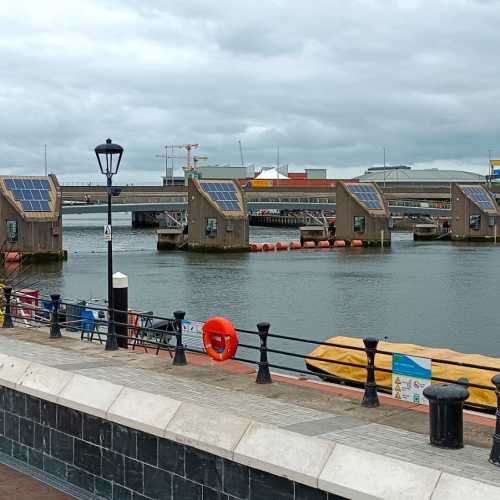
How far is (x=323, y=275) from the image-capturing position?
73750 mm

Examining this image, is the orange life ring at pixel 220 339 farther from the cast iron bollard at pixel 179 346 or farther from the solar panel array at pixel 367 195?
the solar panel array at pixel 367 195

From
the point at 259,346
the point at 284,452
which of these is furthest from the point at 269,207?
the point at 284,452

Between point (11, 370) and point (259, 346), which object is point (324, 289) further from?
point (11, 370)

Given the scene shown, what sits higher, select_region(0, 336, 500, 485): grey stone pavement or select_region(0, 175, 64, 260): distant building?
select_region(0, 175, 64, 260): distant building

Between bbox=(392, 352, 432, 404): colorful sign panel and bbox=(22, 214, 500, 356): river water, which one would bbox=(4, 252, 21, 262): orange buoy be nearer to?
bbox=(22, 214, 500, 356): river water

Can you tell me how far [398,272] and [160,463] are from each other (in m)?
66.4

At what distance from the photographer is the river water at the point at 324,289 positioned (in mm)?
43219

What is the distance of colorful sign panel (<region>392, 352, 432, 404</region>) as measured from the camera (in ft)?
44.0

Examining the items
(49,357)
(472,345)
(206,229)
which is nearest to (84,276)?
(206,229)

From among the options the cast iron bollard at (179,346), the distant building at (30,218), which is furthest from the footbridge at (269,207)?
the cast iron bollard at (179,346)

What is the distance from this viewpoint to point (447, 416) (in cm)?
1028

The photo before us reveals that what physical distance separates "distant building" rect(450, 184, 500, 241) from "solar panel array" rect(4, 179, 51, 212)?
65.2 metres

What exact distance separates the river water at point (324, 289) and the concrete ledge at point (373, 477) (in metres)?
25.5

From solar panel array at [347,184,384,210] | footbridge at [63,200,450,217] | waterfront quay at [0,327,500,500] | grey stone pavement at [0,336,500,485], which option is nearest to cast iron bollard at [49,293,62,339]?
grey stone pavement at [0,336,500,485]
